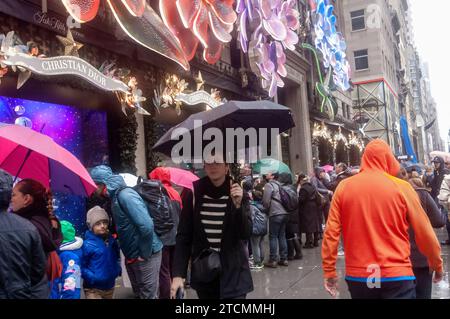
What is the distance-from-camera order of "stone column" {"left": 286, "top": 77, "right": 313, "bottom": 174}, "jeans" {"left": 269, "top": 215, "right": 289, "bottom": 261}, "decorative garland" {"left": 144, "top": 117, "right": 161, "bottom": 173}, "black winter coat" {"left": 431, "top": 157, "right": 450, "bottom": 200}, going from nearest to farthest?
"jeans" {"left": 269, "top": 215, "right": 289, "bottom": 261}
"decorative garland" {"left": 144, "top": 117, "right": 161, "bottom": 173}
"black winter coat" {"left": 431, "top": 157, "right": 450, "bottom": 200}
"stone column" {"left": 286, "top": 77, "right": 313, "bottom": 174}

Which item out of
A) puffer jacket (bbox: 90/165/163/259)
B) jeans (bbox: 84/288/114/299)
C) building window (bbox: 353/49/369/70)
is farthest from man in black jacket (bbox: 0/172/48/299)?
building window (bbox: 353/49/369/70)

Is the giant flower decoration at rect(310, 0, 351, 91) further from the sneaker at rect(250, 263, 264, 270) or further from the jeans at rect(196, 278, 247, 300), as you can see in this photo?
the jeans at rect(196, 278, 247, 300)

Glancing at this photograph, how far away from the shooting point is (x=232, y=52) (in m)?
15.0

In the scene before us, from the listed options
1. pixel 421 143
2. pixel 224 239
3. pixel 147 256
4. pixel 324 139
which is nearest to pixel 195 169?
pixel 147 256

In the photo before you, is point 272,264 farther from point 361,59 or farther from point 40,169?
point 361,59

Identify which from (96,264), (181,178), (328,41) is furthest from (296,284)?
(328,41)

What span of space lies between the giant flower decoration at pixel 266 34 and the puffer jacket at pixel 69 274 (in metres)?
9.68

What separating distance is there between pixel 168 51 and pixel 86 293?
5.83 meters

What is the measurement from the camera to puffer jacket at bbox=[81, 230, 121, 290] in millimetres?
5012

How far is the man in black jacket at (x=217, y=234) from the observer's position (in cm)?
363

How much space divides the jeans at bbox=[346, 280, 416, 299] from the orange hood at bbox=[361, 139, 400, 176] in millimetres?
880

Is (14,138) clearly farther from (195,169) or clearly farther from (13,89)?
(195,169)

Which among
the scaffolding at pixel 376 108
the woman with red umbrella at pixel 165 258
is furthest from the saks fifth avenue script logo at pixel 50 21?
the scaffolding at pixel 376 108

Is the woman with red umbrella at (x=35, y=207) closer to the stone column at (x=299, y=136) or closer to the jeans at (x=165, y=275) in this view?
the jeans at (x=165, y=275)
